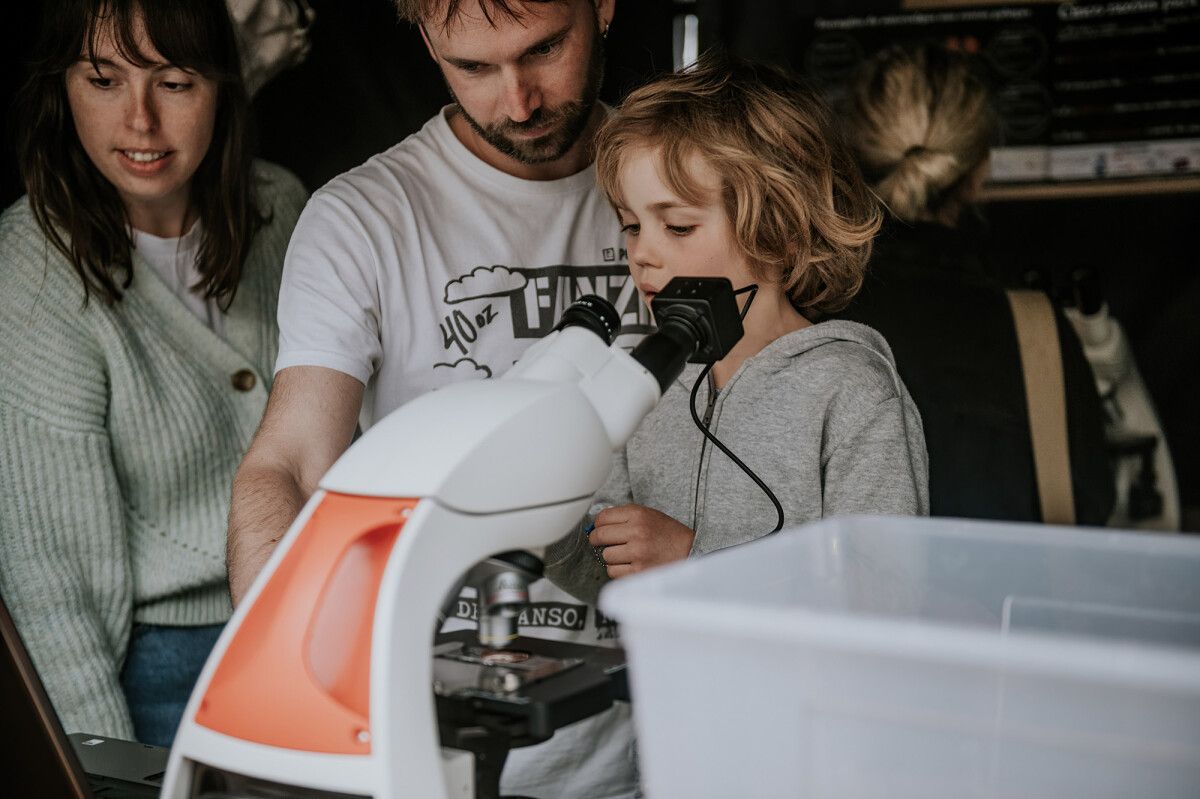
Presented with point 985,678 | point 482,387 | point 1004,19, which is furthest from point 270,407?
point 1004,19

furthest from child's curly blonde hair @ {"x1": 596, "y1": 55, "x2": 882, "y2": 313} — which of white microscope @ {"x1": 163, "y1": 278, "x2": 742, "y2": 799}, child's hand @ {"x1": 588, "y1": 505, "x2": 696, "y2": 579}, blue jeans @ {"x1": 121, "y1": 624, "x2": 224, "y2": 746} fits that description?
blue jeans @ {"x1": 121, "y1": 624, "x2": 224, "y2": 746}

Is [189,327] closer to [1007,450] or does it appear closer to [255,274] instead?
[255,274]

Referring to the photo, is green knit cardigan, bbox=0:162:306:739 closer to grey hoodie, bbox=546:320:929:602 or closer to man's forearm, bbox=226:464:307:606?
man's forearm, bbox=226:464:307:606

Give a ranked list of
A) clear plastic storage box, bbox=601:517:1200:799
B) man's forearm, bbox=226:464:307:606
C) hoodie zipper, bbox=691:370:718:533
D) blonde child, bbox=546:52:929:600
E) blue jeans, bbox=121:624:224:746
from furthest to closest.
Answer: blue jeans, bbox=121:624:224:746, hoodie zipper, bbox=691:370:718:533, blonde child, bbox=546:52:929:600, man's forearm, bbox=226:464:307:606, clear plastic storage box, bbox=601:517:1200:799

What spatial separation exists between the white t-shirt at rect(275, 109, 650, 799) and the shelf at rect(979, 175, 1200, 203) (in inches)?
31.3

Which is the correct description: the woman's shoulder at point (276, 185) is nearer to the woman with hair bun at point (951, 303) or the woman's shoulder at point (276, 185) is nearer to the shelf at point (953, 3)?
the woman with hair bun at point (951, 303)

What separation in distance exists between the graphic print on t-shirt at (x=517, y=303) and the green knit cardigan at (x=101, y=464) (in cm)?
43

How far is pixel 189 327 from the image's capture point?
5.93 ft

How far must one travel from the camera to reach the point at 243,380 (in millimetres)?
1848

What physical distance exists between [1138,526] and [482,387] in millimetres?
1559

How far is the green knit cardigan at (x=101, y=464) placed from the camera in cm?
171

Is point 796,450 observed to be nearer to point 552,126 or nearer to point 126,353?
point 552,126

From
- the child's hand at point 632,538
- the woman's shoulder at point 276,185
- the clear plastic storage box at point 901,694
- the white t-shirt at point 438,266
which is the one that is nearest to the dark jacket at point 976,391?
the white t-shirt at point 438,266

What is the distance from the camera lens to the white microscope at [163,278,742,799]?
0.75 m
